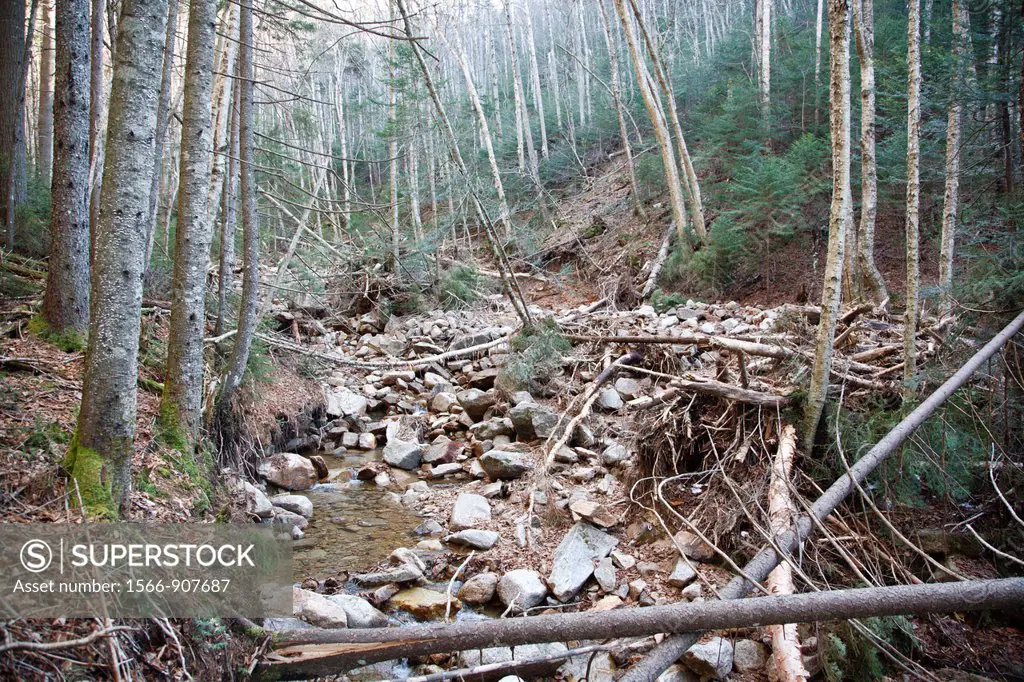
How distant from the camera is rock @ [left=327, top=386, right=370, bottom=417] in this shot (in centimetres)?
806

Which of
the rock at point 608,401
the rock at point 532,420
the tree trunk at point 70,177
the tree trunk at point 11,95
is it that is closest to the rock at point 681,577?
the rock at point 532,420

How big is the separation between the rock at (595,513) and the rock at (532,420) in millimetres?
1730

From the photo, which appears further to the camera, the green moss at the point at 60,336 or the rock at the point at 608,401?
the rock at the point at 608,401

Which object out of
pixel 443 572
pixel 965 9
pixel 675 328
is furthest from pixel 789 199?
pixel 443 572

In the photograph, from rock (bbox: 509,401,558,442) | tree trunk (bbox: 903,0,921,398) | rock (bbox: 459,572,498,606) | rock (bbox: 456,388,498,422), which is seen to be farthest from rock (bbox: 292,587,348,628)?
rock (bbox: 456,388,498,422)

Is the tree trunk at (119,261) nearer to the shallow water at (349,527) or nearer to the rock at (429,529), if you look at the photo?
the shallow water at (349,527)

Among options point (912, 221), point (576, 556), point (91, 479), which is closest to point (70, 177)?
point (91, 479)

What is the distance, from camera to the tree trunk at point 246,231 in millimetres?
5402

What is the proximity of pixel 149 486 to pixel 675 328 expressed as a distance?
23.8ft

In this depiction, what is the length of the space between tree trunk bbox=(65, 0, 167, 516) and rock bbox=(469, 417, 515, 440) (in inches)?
183

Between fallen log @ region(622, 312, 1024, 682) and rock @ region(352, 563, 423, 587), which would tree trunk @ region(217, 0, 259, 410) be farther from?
fallen log @ region(622, 312, 1024, 682)

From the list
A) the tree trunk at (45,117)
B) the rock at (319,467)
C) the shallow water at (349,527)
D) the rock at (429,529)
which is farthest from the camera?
the tree trunk at (45,117)

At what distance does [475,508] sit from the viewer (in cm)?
547

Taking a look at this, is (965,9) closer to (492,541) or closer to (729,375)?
(729,375)
